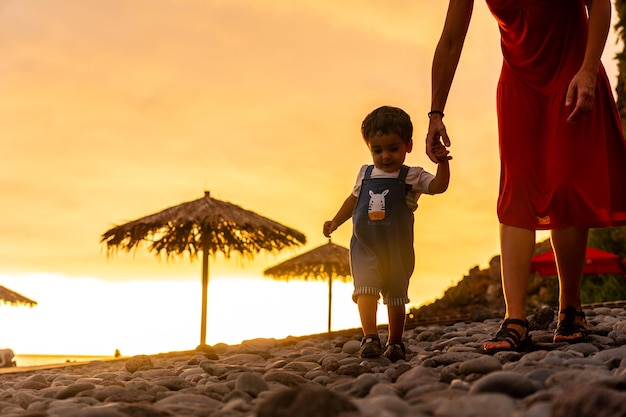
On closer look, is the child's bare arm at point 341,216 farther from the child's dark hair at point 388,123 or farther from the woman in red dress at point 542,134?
the woman in red dress at point 542,134

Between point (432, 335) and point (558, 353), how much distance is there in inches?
81.4

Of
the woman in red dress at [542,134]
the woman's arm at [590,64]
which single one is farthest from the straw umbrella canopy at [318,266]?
the woman's arm at [590,64]

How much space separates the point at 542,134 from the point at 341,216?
122cm

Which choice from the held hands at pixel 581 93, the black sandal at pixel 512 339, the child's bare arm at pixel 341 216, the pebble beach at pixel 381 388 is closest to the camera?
the pebble beach at pixel 381 388

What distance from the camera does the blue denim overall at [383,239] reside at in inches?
158

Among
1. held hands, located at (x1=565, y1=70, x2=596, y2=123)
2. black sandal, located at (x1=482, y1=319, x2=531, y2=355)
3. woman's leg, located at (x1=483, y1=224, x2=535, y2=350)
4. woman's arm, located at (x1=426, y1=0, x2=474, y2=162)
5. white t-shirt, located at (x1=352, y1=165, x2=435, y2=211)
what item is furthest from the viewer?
white t-shirt, located at (x1=352, y1=165, x2=435, y2=211)

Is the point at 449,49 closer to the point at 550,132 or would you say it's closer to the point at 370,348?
the point at 550,132

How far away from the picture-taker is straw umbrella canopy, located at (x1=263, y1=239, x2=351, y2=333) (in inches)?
617

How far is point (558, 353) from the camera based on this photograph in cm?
319

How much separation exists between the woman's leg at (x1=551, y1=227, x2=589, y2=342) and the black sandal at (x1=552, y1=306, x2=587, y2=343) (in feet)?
0.05

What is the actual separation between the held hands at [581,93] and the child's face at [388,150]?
2.94 ft

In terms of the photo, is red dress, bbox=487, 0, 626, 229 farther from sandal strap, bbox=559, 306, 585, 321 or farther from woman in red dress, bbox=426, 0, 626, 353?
sandal strap, bbox=559, 306, 585, 321

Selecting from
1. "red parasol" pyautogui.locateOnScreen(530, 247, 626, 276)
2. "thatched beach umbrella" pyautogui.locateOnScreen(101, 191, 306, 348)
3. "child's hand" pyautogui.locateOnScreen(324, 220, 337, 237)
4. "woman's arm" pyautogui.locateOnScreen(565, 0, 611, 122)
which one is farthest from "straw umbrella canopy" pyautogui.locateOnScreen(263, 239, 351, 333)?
"woman's arm" pyautogui.locateOnScreen(565, 0, 611, 122)

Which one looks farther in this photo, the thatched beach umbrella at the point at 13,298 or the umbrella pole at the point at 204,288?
the thatched beach umbrella at the point at 13,298
